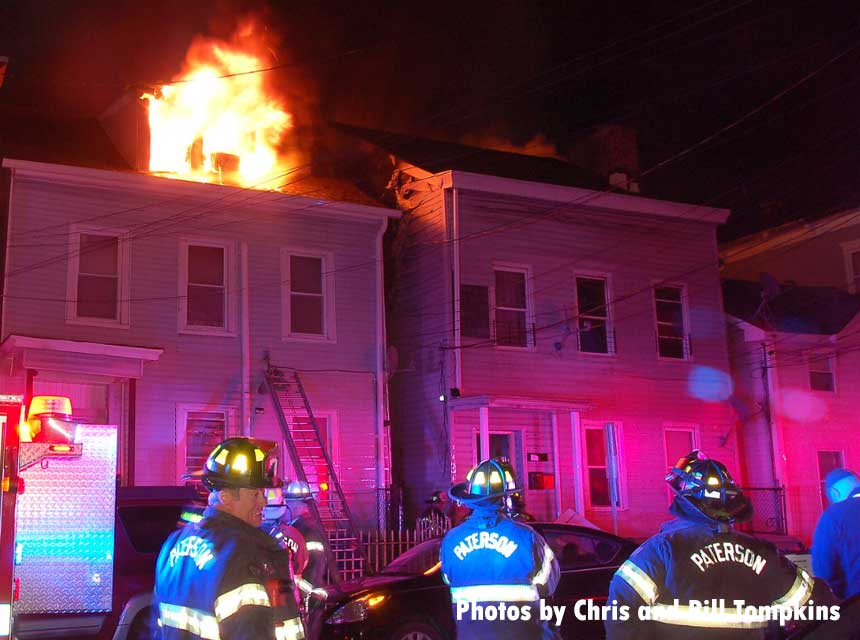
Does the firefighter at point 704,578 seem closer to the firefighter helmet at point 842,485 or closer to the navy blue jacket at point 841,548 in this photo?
the navy blue jacket at point 841,548

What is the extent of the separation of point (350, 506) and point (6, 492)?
438 inches

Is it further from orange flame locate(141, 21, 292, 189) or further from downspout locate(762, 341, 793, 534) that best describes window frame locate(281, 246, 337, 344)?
downspout locate(762, 341, 793, 534)

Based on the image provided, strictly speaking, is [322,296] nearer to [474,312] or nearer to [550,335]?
[474,312]

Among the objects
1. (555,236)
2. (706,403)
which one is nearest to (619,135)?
(555,236)

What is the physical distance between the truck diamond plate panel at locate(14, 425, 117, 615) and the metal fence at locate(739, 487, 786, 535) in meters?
15.4

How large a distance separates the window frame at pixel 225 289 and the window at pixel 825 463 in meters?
12.9

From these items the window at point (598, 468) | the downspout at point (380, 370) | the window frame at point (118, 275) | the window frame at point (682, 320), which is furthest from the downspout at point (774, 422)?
the window frame at point (118, 275)

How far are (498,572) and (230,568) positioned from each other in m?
2.02

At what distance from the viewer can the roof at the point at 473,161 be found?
20.3 metres

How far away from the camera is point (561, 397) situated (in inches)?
750

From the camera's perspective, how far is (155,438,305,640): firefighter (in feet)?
11.2

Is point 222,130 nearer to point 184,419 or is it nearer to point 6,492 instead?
point 184,419

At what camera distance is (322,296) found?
18.0 meters

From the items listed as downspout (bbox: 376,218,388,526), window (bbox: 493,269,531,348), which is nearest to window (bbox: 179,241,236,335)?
downspout (bbox: 376,218,388,526)
